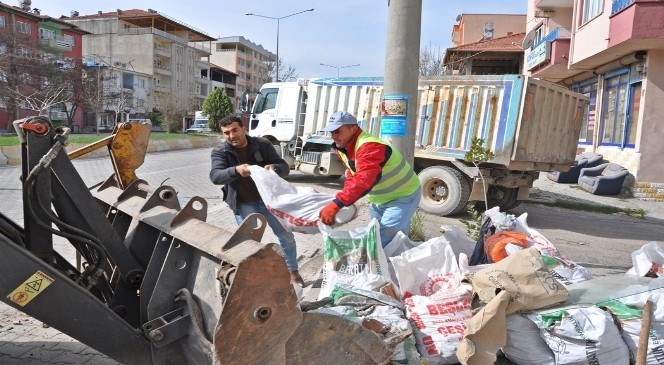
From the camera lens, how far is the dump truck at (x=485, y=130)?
8.36 metres

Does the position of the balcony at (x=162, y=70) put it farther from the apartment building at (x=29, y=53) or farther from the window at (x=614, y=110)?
the window at (x=614, y=110)

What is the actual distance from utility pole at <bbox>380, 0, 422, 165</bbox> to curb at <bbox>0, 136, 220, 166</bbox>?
9.13m

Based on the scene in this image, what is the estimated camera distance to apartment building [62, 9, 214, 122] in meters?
59.3

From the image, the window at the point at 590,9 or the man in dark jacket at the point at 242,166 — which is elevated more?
the window at the point at 590,9

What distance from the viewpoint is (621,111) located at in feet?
48.1

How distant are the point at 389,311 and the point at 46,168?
195 centimetres

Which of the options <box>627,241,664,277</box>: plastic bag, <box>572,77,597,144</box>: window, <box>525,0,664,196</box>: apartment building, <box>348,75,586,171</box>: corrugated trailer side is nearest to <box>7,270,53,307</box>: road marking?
<box>627,241,664,277</box>: plastic bag

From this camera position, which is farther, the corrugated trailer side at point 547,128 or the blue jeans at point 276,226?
the corrugated trailer side at point 547,128

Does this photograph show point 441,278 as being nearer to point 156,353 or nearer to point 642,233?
point 156,353

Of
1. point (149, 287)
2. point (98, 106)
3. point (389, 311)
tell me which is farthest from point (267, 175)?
point (98, 106)

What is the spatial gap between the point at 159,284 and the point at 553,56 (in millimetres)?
17359

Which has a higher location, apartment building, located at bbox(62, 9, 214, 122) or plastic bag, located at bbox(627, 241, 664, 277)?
apartment building, located at bbox(62, 9, 214, 122)

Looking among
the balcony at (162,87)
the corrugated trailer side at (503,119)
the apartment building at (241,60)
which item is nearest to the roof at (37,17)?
the balcony at (162,87)

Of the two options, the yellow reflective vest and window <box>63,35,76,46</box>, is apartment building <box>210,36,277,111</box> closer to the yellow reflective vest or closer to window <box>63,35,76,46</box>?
window <box>63,35,76,46</box>
